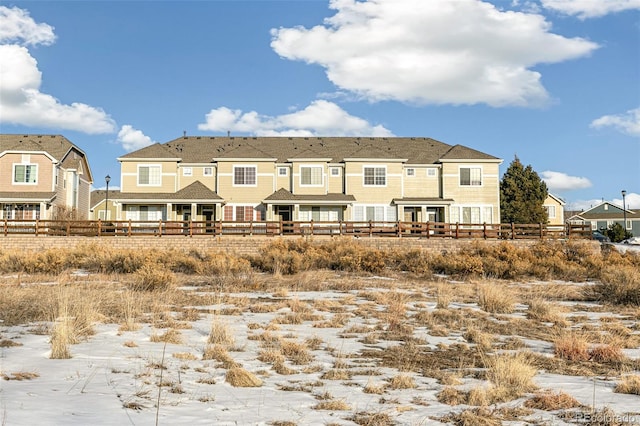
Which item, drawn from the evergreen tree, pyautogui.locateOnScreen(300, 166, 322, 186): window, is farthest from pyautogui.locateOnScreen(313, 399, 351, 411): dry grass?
the evergreen tree

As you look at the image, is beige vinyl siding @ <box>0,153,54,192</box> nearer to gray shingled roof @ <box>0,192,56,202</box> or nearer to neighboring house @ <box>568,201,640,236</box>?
gray shingled roof @ <box>0,192,56,202</box>

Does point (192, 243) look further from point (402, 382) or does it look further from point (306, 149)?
point (402, 382)

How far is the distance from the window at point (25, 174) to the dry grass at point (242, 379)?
40268 mm

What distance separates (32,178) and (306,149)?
2180cm

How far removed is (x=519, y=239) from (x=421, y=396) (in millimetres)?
29212

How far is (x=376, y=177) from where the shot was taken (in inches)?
1590

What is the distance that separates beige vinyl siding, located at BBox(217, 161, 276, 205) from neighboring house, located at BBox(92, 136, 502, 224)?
8 cm

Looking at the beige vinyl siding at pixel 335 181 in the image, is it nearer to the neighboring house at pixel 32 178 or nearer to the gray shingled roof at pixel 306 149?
A: the gray shingled roof at pixel 306 149

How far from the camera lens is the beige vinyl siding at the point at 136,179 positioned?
129 ft

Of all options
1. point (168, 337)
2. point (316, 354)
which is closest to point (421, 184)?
point (316, 354)

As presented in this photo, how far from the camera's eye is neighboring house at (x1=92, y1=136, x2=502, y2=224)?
3903 centimetres

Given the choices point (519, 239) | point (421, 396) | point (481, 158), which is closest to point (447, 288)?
point (421, 396)

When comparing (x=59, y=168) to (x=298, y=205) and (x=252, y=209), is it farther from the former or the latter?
(x=298, y=205)

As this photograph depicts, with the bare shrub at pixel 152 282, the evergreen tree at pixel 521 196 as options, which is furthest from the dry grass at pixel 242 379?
the evergreen tree at pixel 521 196
